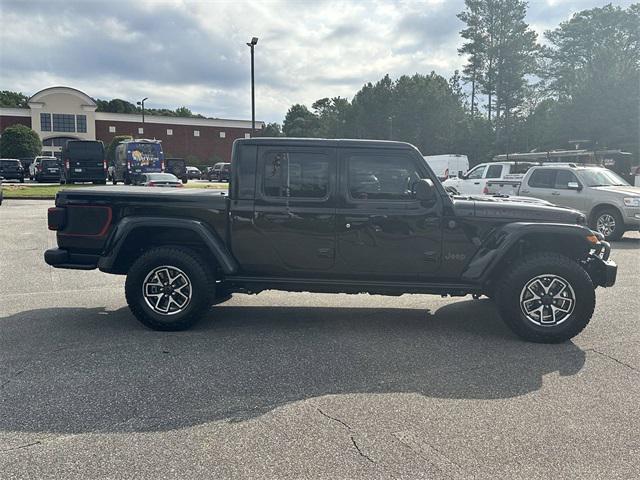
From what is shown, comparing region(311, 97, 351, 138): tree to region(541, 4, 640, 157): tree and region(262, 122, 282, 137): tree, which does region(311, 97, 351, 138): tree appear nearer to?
region(262, 122, 282, 137): tree

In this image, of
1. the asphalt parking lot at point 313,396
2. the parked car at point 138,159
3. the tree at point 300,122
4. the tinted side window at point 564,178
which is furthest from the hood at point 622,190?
the tree at point 300,122

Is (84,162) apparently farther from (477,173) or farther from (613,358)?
(613,358)

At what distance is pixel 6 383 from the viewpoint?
4.02m

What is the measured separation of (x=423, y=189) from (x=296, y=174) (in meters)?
1.27

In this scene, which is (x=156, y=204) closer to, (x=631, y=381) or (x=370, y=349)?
(x=370, y=349)

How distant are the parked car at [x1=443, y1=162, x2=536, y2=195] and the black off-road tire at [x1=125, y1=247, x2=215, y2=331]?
1455 cm

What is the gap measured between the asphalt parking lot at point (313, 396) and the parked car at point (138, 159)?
81.1 ft

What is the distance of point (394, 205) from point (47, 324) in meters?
3.81

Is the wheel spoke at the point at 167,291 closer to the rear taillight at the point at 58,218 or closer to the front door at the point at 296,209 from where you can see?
the front door at the point at 296,209

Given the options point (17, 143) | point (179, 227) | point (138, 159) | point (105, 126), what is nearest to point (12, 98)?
point (105, 126)

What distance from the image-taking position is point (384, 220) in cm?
522

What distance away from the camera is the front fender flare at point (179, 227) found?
206 inches

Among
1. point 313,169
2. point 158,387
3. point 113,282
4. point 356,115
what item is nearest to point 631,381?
point 313,169

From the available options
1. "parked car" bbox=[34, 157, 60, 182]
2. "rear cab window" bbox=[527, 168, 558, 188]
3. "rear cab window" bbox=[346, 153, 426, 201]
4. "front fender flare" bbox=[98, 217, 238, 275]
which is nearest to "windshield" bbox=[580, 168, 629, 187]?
"rear cab window" bbox=[527, 168, 558, 188]
